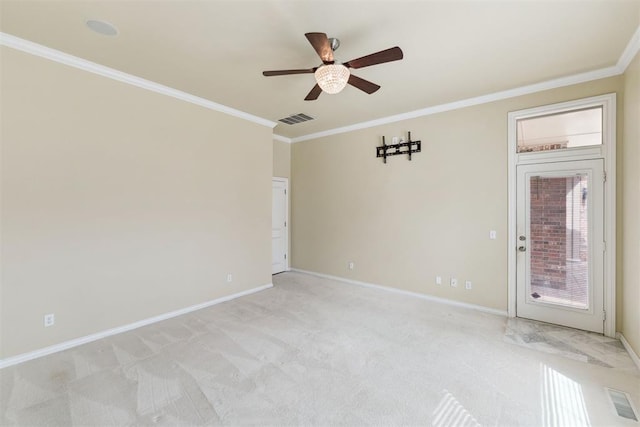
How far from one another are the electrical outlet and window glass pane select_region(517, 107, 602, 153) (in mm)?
5697

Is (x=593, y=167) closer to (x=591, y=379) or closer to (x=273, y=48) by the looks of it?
(x=591, y=379)

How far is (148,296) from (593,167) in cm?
553

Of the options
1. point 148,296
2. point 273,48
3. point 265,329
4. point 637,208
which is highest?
point 273,48

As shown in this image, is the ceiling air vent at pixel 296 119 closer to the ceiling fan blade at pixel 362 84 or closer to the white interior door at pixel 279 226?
the white interior door at pixel 279 226

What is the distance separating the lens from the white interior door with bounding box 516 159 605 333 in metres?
3.12

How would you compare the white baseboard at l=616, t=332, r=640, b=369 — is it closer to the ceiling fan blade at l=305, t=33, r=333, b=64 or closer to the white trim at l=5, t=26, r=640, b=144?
the white trim at l=5, t=26, r=640, b=144

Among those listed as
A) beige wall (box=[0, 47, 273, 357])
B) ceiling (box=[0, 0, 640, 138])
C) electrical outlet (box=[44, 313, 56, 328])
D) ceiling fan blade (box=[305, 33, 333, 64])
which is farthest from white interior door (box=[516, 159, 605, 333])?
electrical outlet (box=[44, 313, 56, 328])

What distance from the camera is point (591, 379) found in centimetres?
229

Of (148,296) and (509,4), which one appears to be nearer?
(509,4)

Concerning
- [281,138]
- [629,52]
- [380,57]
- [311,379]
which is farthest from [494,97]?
[311,379]

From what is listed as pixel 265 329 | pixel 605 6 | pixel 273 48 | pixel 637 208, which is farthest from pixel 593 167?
pixel 265 329

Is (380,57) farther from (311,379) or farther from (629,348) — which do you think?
(629,348)

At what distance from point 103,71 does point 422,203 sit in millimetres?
4514

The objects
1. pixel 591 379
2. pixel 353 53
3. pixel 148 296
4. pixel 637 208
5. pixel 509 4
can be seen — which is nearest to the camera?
pixel 509 4
